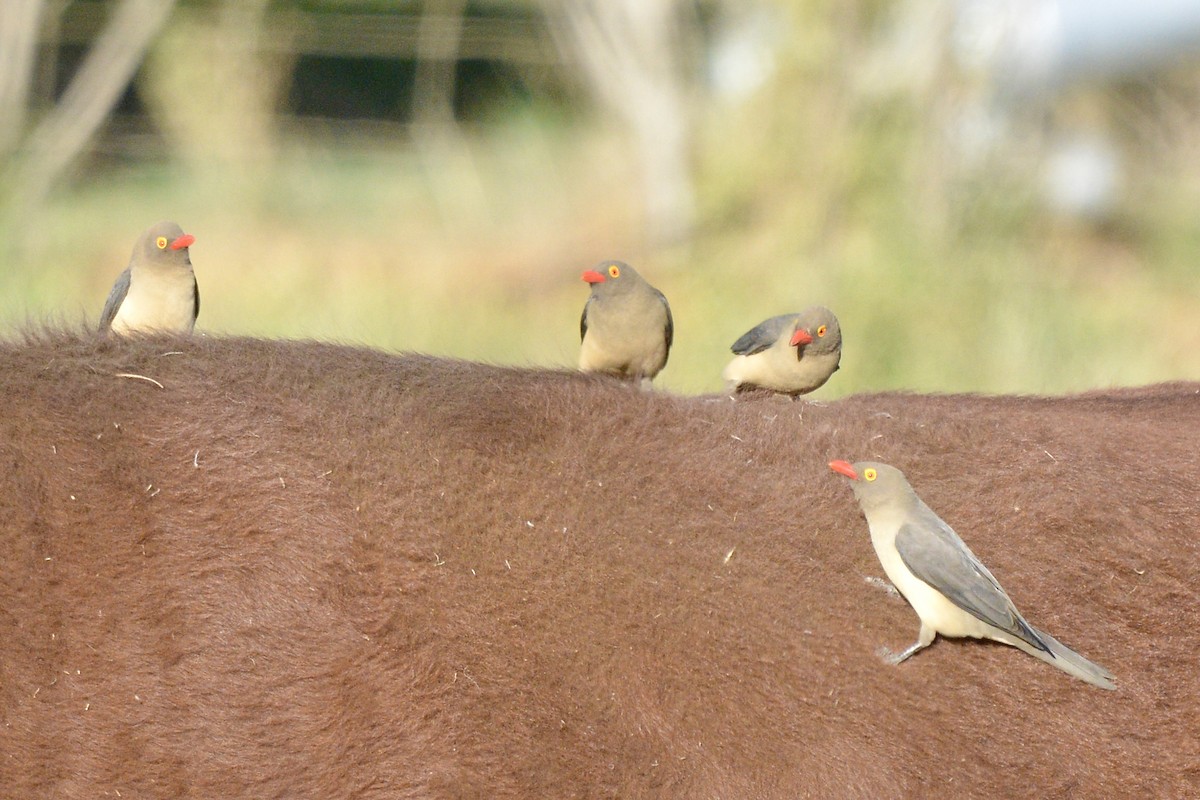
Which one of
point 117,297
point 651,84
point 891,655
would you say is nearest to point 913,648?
point 891,655

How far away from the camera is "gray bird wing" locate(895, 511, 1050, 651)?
2.39m

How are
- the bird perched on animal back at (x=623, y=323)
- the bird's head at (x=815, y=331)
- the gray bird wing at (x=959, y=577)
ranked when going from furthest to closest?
1. the bird perched on animal back at (x=623, y=323)
2. the bird's head at (x=815, y=331)
3. the gray bird wing at (x=959, y=577)

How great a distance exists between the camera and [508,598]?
243 cm

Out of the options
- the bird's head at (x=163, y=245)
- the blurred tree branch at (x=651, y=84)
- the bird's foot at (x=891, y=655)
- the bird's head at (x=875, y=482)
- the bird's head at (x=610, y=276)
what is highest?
the blurred tree branch at (x=651, y=84)

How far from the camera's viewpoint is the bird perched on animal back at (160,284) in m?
2.95

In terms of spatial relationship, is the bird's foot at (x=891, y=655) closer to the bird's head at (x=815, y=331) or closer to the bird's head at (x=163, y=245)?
the bird's head at (x=815, y=331)

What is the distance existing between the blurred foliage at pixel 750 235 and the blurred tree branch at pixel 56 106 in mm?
436

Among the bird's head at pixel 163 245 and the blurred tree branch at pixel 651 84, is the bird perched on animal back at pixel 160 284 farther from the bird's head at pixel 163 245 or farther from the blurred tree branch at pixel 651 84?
the blurred tree branch at pixel 651 84

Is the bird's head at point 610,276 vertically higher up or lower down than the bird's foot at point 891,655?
higher up

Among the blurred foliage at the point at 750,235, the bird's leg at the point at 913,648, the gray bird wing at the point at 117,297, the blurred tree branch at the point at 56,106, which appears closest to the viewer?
the bird's leg at the point at 913,648

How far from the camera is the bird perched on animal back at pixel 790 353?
3250 millimetres

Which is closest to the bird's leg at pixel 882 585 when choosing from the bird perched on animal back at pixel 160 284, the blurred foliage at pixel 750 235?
the bird perched on animal back at pixel 160 284

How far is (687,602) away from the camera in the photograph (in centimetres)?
250

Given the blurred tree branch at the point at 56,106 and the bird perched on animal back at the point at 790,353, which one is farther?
the blurred tree branch at the point at 56,106
